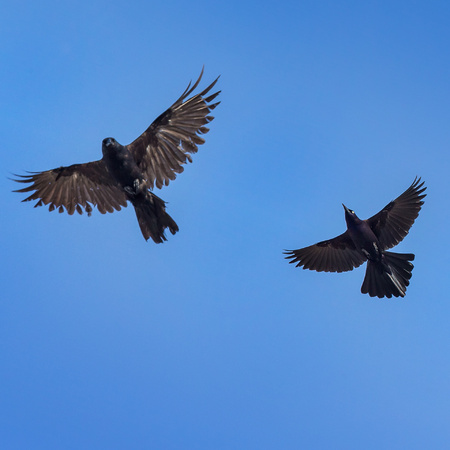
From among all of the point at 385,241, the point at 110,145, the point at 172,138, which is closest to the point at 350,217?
the point at 385,241

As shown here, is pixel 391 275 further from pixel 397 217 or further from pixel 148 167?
pixel 148 167

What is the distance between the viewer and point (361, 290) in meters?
14.5

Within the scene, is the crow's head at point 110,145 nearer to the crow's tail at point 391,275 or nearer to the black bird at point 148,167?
the black bird at point 148,167

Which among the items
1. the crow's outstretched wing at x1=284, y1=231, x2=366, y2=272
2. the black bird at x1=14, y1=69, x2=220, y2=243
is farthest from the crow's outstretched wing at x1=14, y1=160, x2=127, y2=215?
the crow's outstretched wing at x1=284, y1=231, x2=366, y2=272

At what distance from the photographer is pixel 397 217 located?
47.3 ft

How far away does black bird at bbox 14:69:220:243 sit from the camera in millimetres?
12164

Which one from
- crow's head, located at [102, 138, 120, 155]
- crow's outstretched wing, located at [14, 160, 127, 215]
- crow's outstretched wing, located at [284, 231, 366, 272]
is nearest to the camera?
crow's head, located at [102, 138, 120, 155]

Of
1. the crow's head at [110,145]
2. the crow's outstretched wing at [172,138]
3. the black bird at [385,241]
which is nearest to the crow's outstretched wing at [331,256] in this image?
the black bird at [385,241]

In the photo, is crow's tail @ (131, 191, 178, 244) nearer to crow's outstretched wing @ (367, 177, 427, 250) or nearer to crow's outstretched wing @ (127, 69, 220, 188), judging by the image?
crow's outstretched wing @ (127, 69, 220, 188)

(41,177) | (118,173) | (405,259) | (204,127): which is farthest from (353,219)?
(41,177)

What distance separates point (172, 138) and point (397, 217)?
5.40m

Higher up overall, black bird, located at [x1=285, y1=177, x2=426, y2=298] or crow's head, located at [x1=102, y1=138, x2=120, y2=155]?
crow's head, located at [x1=102, y1=138, x2=120, y2=155]

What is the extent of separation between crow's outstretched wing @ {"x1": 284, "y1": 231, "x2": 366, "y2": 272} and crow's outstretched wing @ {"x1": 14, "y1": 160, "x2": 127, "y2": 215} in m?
4.65

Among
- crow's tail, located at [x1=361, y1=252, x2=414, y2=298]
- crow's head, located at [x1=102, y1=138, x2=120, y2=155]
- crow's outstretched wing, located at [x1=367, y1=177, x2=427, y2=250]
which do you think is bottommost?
crow's tail, located at [x1=361, y1=252, x2=414, y2=298]
